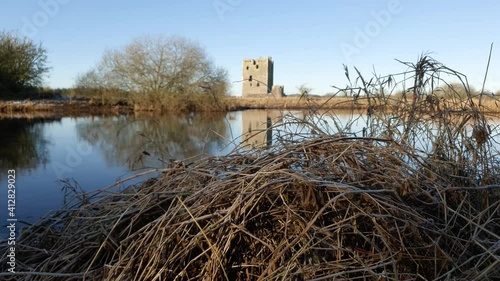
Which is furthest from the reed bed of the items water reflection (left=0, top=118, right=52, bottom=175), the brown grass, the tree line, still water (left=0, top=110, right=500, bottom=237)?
the tree line

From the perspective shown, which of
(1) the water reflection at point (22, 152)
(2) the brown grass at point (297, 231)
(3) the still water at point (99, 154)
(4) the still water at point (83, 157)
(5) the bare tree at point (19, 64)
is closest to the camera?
(2) the brown grass at point (297, 231)

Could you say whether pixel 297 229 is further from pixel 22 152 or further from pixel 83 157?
pixel 22 152

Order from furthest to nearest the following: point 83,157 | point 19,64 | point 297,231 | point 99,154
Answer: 1. point 19,64
2. point 99,154
3. point 83,157
4. point 297,231

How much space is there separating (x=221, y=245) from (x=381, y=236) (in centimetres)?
79

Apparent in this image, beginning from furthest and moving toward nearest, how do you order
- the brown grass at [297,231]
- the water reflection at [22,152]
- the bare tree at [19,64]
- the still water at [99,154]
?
the bare tree at [19,64], the water reflection at [22,152], the still water at [99,154], the brown grass at [297,231]

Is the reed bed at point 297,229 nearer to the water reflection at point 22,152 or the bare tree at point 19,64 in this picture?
the water reflection at point 22,152

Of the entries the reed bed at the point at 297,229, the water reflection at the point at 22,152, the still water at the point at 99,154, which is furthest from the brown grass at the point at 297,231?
the water reflection at the point at 22,152


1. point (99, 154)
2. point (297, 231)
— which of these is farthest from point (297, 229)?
point (99, 154)

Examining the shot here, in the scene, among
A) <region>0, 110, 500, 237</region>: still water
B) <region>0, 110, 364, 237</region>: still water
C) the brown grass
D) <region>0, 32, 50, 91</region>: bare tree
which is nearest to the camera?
the brown grass

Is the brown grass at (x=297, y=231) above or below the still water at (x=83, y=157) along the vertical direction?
above

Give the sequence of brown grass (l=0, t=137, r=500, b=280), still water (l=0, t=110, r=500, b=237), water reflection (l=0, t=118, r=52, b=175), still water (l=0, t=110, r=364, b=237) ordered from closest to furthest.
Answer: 1. brown grass (l=0, t=137, r=500, b=280)
2. still water (l=0, t=110, r=500, b=237)
3. still water (l=0, t=110, r=364, b=237)
4. water reflection (l=0, t=118, r=52, b=175)

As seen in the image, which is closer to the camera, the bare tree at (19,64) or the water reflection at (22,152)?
the water reflection at (22,152)

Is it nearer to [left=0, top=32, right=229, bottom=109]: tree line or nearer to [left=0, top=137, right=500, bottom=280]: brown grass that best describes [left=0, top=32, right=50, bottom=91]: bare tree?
[left=0, top=32, right=229, bottom=109]: tree line

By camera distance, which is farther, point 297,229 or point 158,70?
point 158,70
